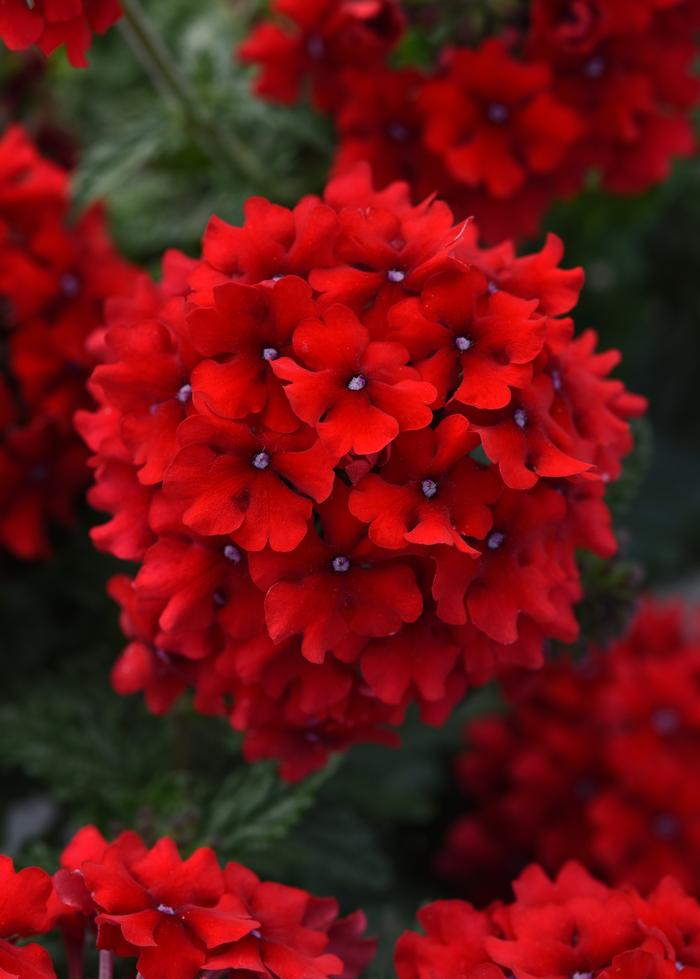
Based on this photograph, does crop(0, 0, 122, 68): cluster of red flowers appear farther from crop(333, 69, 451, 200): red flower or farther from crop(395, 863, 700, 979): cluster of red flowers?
crop(395, 863, 700, 979): cluster of red flowers

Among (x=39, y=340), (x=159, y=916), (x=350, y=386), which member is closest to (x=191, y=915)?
(x=159, y=916)

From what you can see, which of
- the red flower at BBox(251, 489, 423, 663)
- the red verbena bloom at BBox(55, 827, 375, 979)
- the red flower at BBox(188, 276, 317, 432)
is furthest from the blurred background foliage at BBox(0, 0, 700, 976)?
the red flower at BBox(188, 276, 317, 432)

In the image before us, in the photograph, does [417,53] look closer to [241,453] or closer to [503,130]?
[503,130]

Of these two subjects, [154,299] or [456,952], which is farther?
[154,299]

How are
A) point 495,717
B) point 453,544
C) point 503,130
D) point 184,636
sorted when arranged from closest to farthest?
1. point 453,544
2. point 184,636
3. point 503,130
4. point 495,717

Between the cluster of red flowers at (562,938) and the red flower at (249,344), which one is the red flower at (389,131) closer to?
the red flower at (249,344)

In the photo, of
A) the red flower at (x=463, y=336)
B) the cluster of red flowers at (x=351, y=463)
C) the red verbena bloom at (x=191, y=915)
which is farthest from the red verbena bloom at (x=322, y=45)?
the red verbena bloom at (x=191, y=915)

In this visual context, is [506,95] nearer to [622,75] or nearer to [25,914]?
[622,75]

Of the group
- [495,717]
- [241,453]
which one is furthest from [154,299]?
[495,717]
